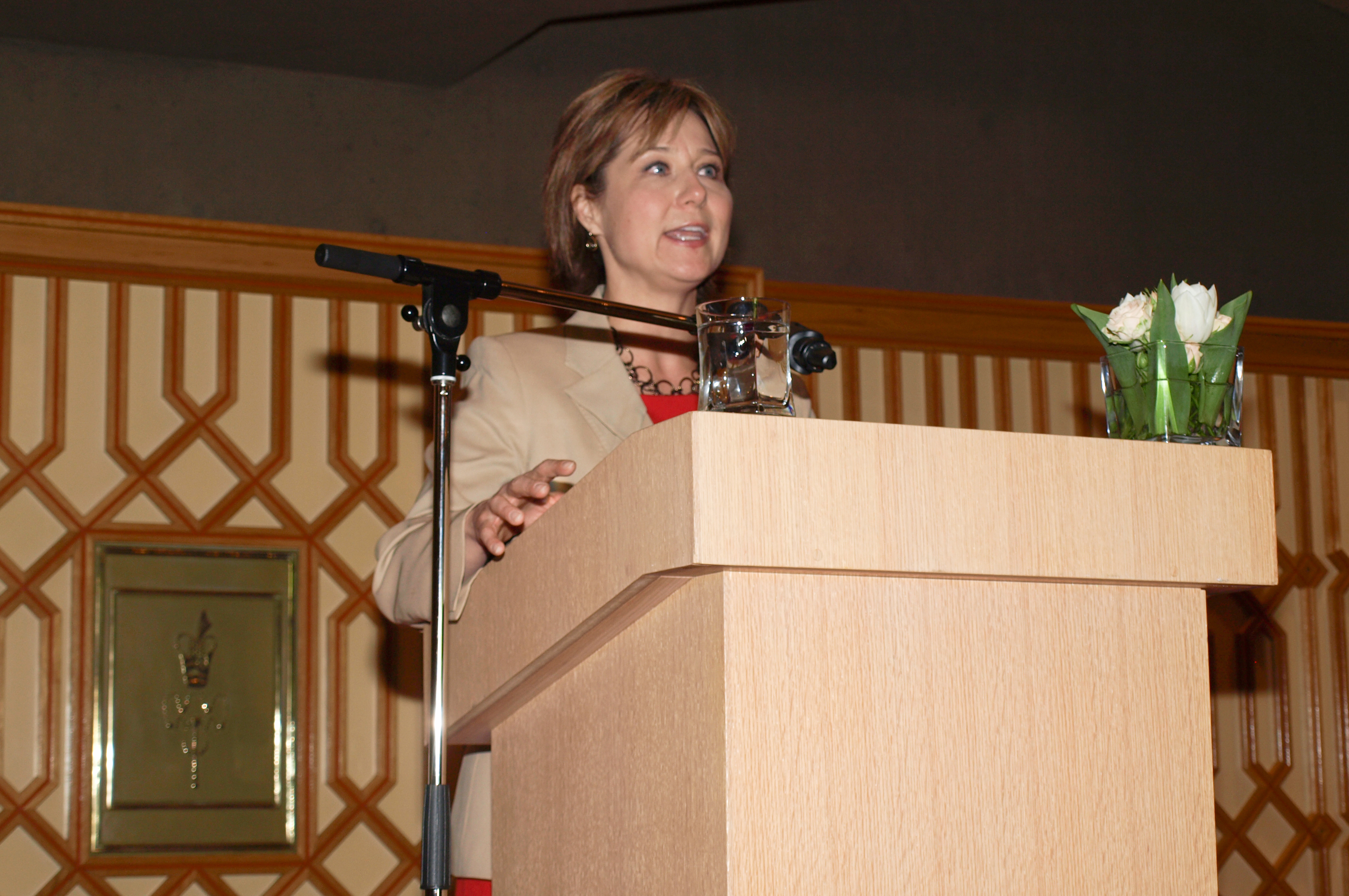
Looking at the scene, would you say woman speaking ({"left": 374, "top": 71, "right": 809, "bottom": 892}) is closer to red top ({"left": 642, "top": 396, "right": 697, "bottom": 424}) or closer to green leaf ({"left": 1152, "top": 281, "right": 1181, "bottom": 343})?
red top ({"left": 642, "top": 396, "right": 697, "bottom": 424})

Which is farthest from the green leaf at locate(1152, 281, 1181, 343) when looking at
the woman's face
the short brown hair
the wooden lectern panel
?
the short brown hair

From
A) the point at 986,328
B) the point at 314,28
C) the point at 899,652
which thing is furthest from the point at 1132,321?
the point at 986,328

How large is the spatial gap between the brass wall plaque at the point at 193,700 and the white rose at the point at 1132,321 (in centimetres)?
247

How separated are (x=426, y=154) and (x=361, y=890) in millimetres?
1839

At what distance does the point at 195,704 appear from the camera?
3107 mm

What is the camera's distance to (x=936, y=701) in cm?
86

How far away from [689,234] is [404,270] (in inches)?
21.2

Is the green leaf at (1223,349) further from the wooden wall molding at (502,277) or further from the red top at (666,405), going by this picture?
the wooden wall molding at (502,277)

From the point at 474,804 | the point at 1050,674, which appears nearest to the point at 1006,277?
the point at 474,804

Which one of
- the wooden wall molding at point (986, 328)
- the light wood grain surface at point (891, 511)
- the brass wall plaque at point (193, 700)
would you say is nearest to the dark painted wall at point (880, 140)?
the wooden wall molding at point (986, 328)

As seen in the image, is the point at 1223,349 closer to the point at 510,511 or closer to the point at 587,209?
the point at 510,511

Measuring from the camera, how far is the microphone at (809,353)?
1274 mm

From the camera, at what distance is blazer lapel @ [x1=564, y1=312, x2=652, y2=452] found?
5.41 feet

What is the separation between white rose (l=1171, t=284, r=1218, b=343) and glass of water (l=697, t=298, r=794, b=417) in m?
0.32
